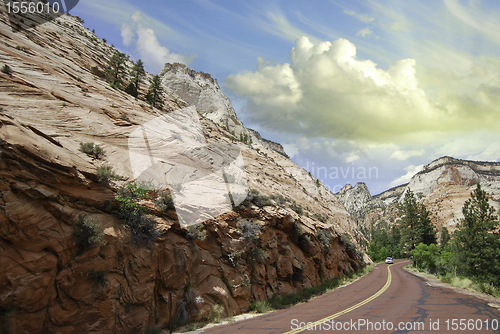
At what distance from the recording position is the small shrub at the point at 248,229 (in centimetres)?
1589

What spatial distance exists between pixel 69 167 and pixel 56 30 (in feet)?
89.0

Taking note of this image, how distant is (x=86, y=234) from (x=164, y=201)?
4.09m

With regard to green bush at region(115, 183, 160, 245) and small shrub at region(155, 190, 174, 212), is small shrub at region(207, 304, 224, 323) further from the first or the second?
small shrub at region(155, 190, 174, 212)

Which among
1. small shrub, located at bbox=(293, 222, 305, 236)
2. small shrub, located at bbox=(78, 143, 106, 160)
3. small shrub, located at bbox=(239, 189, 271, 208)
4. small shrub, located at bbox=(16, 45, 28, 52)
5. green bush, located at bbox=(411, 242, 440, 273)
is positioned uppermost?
small shrub, located at bbox=(16, 45, 28, 52)

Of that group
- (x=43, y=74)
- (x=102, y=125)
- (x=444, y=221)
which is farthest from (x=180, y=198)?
(x=444, y=221)

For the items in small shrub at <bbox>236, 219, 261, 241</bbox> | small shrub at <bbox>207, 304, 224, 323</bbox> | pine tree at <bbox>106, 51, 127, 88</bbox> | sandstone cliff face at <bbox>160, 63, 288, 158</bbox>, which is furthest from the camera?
sandstone cliff face at <bbox>160, 63, 288, 158</bbox>

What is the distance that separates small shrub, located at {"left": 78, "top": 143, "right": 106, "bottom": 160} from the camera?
12.3m

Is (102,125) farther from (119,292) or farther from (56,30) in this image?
(56,30)

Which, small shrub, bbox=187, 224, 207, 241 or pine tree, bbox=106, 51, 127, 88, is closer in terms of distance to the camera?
small shrub, bbox=187, 224, 207, 241

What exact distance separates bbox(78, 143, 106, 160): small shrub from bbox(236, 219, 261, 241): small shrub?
806cm

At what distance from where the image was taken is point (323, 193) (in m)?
58.5

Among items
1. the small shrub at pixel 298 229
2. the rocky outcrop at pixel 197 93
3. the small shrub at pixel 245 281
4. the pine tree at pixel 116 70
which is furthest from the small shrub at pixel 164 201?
the rocky outcrop at pixel 197 93

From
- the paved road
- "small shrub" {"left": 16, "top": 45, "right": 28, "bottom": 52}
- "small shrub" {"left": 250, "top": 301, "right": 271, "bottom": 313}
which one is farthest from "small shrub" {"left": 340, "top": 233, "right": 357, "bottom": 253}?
"small shrub" {"left": 16, "top": 45, "right": 28, "bottom": 52}

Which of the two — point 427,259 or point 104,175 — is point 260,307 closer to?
point 104,175
